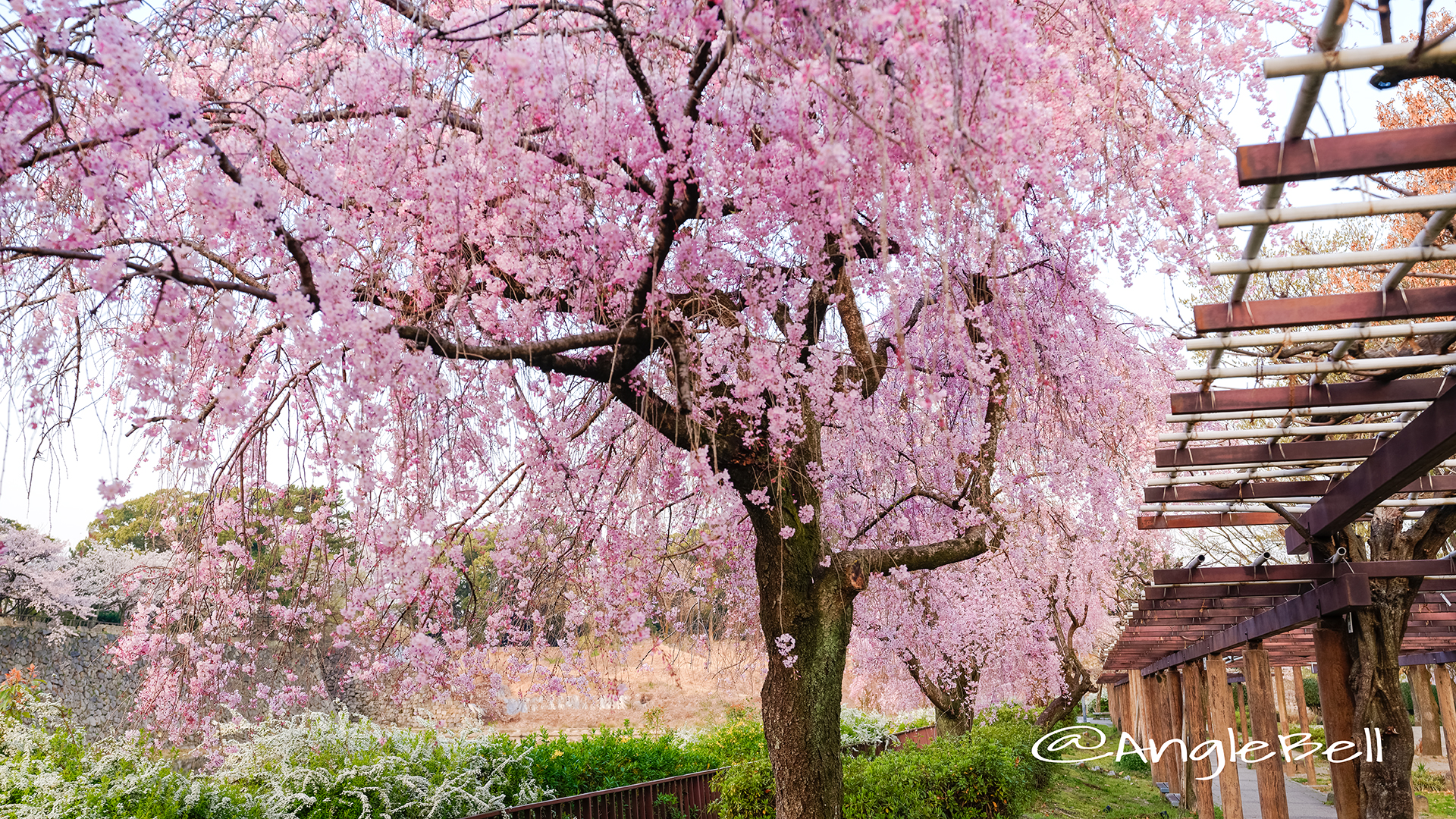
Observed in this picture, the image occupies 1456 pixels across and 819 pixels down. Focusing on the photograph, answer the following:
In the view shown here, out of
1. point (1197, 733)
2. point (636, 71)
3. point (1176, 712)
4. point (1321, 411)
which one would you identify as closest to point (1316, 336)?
point (1321, 411)

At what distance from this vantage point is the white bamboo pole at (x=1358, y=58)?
221cm

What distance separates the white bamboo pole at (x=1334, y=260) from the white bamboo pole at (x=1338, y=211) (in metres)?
0.18

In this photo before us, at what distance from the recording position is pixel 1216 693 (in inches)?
408

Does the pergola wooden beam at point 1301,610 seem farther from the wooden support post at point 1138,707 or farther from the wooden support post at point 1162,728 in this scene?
the wooden support post at point 1138,707

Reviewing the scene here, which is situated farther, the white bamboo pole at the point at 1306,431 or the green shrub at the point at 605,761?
the green shrub at the point at 605,761

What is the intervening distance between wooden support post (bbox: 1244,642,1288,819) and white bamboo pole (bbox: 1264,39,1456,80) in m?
7.25

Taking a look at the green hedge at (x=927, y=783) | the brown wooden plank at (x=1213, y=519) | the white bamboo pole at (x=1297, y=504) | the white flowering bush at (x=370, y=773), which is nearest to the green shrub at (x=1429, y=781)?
the green hedge at (x=927, y=783)

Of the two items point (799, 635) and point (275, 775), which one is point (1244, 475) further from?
point (275, 775)

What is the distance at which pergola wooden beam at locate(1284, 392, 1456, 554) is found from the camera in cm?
392

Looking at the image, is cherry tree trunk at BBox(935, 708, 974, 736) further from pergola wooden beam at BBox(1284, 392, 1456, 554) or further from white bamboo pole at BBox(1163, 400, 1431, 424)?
white bamboo pole at BBox(1163, 400, 1431, 424)

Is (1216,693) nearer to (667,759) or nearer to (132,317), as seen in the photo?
(667,759)

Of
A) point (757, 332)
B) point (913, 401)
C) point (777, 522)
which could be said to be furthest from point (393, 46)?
point (913, 401)

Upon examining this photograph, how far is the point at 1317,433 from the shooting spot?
513 cm

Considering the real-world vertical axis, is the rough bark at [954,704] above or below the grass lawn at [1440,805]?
above
